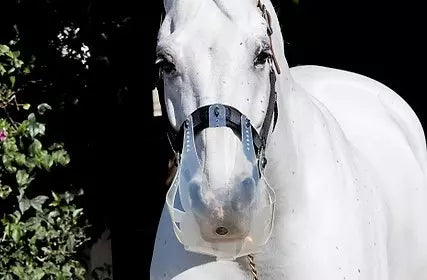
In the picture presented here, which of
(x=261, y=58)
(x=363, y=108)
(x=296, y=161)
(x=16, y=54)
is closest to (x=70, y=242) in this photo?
(x=16, y=54)

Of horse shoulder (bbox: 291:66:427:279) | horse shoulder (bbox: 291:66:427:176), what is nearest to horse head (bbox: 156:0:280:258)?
horse shoulder (bbox: 291:66:427:279)

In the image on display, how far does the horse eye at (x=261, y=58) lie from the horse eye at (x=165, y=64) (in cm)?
16

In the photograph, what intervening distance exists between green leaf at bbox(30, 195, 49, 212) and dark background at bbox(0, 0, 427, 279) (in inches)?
8.9

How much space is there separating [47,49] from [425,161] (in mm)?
1699

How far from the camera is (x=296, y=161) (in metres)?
2.50

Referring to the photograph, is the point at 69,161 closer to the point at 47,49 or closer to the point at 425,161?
the point at 47,49

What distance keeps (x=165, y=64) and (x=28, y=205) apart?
2.14 m

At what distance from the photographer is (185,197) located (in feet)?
7.22

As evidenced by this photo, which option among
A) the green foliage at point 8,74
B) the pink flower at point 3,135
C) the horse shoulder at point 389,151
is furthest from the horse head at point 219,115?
the green foliage at point 8,74

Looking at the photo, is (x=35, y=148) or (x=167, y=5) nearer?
(x=167, y=5)

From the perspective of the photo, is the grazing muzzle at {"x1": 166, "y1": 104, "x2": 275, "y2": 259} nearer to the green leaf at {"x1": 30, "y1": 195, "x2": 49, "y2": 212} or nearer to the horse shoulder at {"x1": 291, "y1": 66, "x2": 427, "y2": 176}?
the horse shoulder at {"x1": 291, "y1": 66, "x2": 427, "y2": 176}

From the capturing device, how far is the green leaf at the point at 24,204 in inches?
167

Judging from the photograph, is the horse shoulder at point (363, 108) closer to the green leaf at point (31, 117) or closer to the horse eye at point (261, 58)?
the horse eye at point (261, 58)

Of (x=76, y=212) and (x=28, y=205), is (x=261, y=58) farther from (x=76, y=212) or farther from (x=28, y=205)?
(x=76, y=212)
